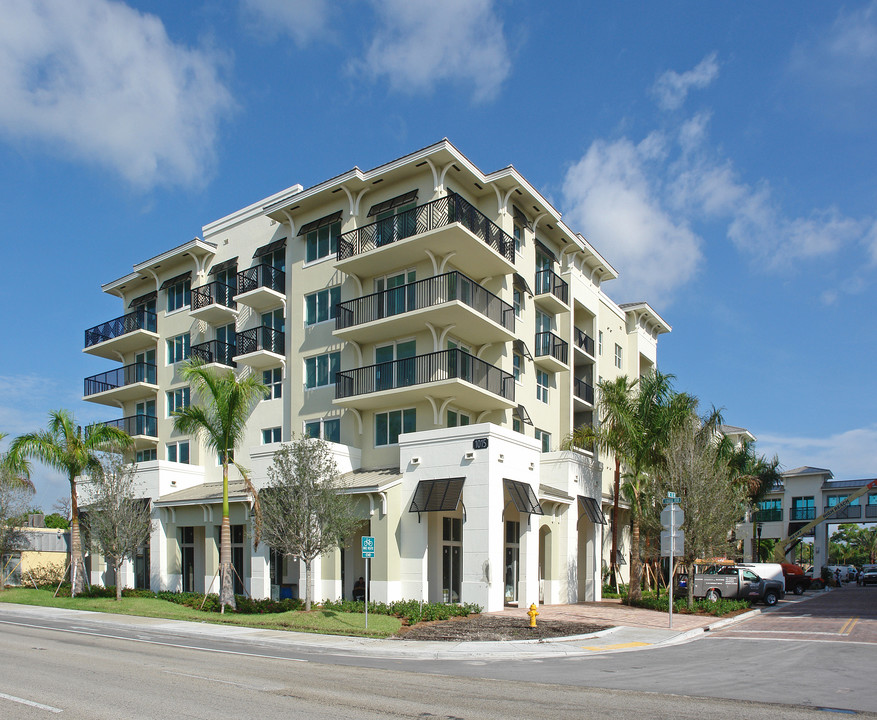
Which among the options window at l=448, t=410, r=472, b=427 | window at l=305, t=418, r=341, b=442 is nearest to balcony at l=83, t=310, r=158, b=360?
window at l=305, t=418, r=341, b=442

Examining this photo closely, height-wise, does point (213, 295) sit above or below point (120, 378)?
above

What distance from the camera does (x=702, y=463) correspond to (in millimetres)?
29125

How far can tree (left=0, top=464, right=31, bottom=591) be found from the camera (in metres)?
39.8

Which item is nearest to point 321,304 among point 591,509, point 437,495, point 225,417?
point 225,417

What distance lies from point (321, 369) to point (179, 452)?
1170 centimetres

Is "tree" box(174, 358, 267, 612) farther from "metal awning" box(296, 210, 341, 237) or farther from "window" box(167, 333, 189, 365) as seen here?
"window" box(167, 333, 189, 365)

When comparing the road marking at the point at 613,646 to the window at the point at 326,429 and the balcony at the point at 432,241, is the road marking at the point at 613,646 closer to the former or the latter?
the balcony at the point at 432,241

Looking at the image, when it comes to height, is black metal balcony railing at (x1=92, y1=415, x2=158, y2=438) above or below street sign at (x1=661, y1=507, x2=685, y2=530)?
above

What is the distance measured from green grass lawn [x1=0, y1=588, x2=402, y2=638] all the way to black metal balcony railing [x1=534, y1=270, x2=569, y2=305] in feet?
62.2

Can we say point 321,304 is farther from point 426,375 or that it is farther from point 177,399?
point 177,399

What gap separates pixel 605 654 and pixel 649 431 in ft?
50.3

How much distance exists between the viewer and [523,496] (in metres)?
28.1

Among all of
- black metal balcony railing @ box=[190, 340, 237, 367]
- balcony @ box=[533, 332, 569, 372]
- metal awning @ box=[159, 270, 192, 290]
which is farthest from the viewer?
metal awning @ box=[159, 270, 192, 290]

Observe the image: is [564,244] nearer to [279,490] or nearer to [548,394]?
[548,394]
